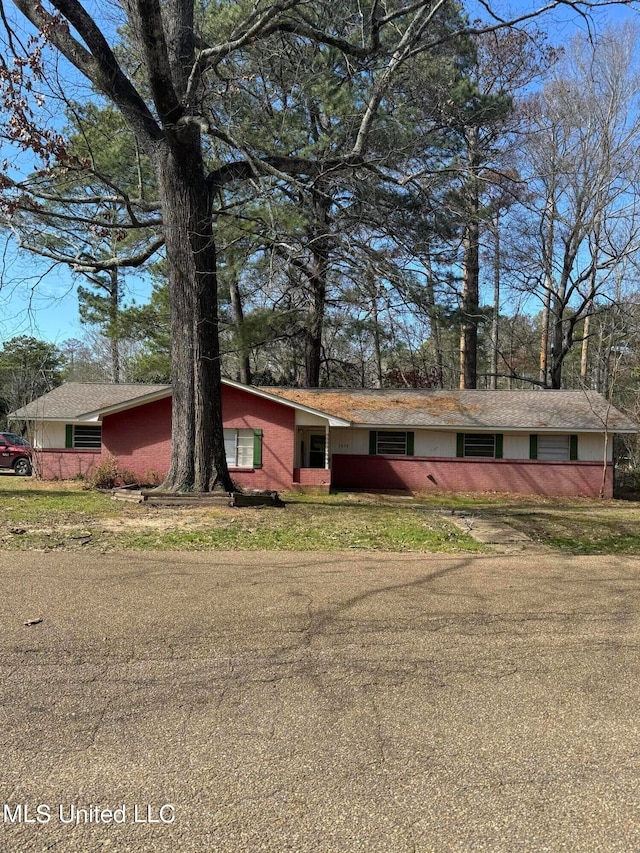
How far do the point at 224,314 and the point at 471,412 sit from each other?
37.9 ft

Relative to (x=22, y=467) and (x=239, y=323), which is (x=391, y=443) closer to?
(x=239, y=323)

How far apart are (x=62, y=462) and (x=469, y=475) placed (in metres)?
14.5

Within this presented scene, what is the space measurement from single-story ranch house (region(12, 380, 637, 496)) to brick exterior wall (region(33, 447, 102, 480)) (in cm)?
4

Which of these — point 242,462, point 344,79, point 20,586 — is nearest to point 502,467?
point 242,462

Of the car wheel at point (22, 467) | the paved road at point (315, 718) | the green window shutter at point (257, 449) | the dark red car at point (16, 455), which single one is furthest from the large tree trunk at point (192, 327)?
→ the car wheel at point (22, 467)

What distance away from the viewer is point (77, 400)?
2294 cm

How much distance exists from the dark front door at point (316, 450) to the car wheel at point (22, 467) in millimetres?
10723

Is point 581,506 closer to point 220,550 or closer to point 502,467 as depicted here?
point 502,467

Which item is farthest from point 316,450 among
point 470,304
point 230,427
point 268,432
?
point 470,304

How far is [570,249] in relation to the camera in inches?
1039

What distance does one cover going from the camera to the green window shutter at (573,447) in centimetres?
2119

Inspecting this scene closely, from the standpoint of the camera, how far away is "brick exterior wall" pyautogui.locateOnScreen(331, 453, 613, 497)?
21.1 metres

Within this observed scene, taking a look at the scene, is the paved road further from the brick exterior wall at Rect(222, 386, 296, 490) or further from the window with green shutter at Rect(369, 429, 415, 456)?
the window with green shutter at Rect(369, 429, 415, 456)

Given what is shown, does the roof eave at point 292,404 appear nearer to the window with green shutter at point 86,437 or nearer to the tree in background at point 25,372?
the window with green shutter at point 86,437
